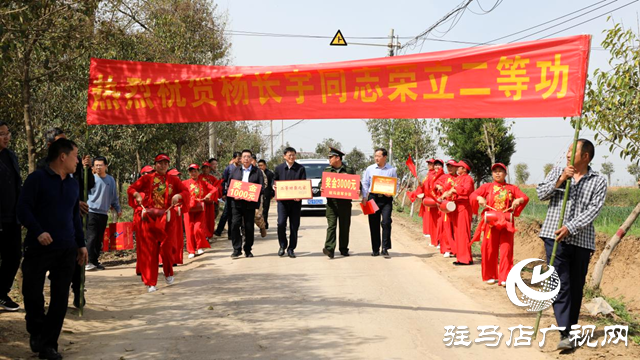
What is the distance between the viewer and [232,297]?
802 cm

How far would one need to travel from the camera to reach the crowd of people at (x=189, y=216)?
550 centimetres

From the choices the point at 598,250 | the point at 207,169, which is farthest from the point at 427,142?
the point at 207,169

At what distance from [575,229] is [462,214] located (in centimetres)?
539

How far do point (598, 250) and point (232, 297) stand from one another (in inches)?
434

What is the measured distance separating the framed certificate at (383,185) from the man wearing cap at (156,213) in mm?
4111

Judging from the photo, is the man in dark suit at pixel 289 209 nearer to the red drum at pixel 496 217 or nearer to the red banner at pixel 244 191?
the red banner at pixel 244 191

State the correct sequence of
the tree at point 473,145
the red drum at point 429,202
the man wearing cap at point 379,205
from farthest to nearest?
1. the tree at point 473,145
2. the red drum at point 429,202
3. the man wearing cap at point 379,205

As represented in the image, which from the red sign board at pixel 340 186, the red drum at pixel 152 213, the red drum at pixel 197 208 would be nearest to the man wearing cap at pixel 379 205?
the red sign board at pixel 340 186

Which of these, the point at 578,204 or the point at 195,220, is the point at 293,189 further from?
the point at 578,204

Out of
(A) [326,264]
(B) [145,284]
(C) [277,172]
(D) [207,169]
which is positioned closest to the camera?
(B) [145,284]

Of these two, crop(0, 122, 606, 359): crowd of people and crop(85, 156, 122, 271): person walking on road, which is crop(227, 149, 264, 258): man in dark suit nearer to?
crop(0, 122, 606, 359): crowd of people

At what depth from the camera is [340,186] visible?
38.0 ft

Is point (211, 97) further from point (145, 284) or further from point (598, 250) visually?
point (598, 250)

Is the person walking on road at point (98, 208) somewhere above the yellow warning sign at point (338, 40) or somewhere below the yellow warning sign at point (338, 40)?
below
